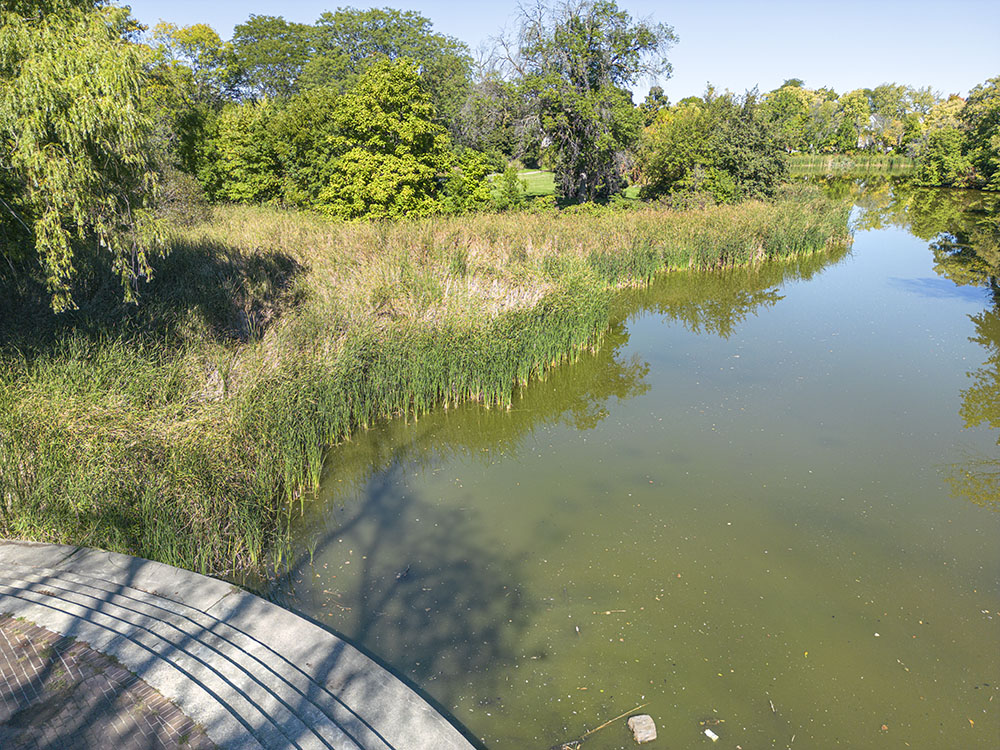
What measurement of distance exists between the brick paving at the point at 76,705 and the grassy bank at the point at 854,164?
4821 cm

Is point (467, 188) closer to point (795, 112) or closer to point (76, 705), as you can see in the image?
point (76, 705)

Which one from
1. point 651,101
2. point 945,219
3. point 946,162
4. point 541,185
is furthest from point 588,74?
point 946,162

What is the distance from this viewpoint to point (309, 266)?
1030 centimetres

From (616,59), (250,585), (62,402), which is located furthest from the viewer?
(616,59)

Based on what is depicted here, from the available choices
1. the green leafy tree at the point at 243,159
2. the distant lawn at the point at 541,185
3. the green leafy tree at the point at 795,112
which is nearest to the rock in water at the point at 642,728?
the green leafy tree at the point at 243,159

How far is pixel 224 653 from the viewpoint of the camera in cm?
338

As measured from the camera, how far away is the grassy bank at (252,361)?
4586mm

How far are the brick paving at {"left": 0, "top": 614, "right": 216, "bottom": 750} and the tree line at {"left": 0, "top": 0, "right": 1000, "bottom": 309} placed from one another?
3.11 meters

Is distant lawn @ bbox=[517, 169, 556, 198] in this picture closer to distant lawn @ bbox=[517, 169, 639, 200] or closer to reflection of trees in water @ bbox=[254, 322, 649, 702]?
distant lawn @ bbox=[517, 169, 639, 200]

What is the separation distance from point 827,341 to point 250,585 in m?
9.91

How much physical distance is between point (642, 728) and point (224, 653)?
2467 mm

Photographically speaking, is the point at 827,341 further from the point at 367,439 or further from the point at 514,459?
the point at 367,439

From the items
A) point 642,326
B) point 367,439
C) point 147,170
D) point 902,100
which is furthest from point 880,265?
point 902,100

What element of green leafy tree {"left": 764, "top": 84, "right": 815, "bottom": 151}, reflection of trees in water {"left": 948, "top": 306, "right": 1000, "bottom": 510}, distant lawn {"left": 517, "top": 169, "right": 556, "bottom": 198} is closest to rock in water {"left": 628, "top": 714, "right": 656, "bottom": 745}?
reflection of trees in water {"left": 948, "top": 306, "right": 1000, "bottom": 510}
